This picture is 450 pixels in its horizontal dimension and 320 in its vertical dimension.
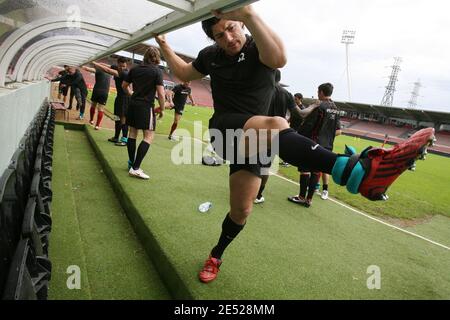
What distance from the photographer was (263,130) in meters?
1.73

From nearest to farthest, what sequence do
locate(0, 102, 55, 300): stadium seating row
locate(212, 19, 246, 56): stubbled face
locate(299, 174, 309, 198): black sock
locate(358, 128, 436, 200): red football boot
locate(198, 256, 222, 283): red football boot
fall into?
locate(0, 102, 55, 300): stadium seating row, locate(358, 128, 436, 200): red football boot, locate(212, 19, 246, 56): stubbled face, locate(198, 256, 222, 283): red football boot, locate(299, 174, 309, 198): black sock

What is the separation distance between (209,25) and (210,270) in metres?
1.65

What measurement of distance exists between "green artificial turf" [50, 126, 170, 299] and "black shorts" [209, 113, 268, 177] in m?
1.16

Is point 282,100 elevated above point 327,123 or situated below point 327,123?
above

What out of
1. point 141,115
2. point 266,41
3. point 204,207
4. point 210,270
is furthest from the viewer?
point 141,115

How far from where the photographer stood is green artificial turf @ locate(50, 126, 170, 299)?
2230 millimetres

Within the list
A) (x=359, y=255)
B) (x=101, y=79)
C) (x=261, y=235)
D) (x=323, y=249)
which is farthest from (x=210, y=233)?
(x=101, y=79)

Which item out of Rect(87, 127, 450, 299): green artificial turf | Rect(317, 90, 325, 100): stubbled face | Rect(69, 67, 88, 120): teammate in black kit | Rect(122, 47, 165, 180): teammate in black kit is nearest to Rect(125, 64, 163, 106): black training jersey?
Rect(122, 47, 165, 180): teammate in black kit

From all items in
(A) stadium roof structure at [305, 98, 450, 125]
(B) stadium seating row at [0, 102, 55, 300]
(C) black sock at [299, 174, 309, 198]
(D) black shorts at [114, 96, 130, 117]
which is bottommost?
(C) black sock at [299, 174, 309, 198]

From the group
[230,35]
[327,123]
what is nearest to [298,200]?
[327,123]

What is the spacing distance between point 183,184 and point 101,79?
19.3ft

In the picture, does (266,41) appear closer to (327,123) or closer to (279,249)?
(279,249)

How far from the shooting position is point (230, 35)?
1817 millimetres

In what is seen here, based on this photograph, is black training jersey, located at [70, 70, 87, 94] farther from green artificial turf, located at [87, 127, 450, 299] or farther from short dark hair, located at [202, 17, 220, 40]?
short dark hair, located at [202, 17, 220, 40]
